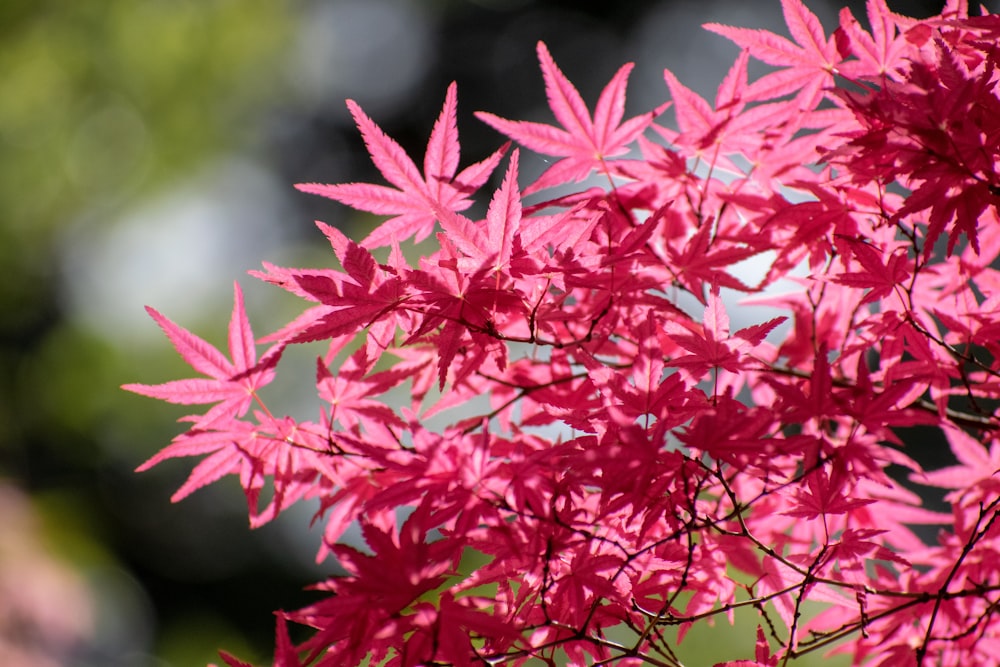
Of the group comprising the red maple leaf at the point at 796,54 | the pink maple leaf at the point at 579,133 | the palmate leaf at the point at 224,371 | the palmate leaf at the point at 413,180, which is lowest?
the palmate leaf at the point at 224,371

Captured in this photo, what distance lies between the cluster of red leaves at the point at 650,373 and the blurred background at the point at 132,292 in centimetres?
391

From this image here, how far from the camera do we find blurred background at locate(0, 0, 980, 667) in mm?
4883

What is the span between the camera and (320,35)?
6.75 m

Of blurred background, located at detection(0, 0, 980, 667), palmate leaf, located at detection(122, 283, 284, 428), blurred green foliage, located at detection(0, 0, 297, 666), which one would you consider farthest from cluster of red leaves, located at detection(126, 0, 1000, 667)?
blurred green foliage, located at detection(0, 0, 297, 666)

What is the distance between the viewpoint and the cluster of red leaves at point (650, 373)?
75 cm

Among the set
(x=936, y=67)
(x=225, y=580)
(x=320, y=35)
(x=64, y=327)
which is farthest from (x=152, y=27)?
(x=936, y=67)

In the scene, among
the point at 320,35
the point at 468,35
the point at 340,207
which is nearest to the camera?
the point at 320,35

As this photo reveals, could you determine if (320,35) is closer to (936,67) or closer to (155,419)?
(155,419)

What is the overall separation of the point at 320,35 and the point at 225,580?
4.83m

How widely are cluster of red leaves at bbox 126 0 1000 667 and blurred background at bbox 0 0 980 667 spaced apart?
3.91 meters

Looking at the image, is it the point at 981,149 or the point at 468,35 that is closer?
the point at 981,149

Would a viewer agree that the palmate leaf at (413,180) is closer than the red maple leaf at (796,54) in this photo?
Yes

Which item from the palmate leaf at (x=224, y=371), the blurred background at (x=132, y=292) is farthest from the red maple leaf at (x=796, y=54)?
the blurred background at (x=132, y=292)

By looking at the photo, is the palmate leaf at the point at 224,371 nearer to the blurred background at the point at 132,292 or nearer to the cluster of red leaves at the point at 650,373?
the cluster of red leaves at the point at 650,373
